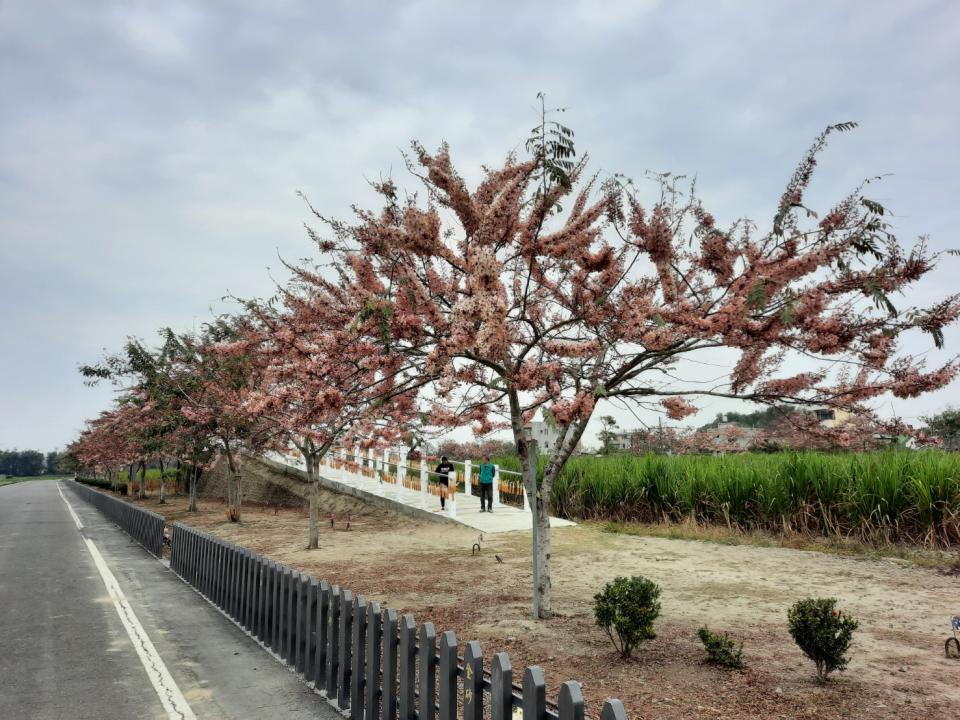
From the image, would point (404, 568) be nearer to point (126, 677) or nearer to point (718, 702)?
point (126, 677)

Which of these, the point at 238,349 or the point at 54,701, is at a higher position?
the point at 238,349

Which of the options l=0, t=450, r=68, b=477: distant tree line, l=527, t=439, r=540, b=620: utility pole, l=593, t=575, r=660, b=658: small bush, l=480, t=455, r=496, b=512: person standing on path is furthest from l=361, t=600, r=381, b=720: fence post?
→ l=0, t=450, r=68, b=477: distant tree line

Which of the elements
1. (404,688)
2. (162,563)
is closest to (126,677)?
(404,688)

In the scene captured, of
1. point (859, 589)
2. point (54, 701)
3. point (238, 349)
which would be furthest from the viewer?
point (859, 589)

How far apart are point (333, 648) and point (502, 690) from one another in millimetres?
2686

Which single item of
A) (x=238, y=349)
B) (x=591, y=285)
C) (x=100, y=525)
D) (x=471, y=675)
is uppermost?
(x=591, y=285)

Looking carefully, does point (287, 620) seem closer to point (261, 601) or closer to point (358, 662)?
point (261, 601)

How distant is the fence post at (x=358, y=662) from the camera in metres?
5.23

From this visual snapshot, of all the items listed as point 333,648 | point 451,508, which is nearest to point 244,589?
point 333,648

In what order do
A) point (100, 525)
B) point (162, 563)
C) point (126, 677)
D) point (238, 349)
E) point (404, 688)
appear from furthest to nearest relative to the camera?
point (100, 525), point (162, 563), point (238, 349), point (126, 677), point (404, 688)

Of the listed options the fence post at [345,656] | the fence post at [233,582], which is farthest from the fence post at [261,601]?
the fence post at [345,656]

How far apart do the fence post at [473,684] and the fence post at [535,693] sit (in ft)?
1.83

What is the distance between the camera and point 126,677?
254 inches

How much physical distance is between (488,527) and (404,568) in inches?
218
